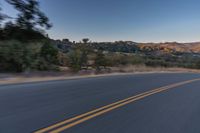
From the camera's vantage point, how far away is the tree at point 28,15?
23.1m

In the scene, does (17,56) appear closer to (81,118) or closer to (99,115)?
(99,115)

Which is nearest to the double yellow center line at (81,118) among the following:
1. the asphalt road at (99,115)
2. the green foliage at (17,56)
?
the asphalt road at (99,115)

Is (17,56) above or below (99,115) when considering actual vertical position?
above

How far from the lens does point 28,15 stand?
928 inches

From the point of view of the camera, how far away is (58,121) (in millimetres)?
6805

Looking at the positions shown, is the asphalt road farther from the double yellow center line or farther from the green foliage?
the green foliage

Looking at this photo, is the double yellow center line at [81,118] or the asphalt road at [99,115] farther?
the asphalt road at [99,115]

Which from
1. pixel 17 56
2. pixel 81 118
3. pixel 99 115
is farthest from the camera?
pixel 17 56

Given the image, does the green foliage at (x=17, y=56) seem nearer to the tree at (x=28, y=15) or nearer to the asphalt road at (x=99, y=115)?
the tree at (x=28, y=15)

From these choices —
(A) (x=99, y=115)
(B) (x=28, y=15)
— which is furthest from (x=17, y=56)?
(A) (x=99, y=115)

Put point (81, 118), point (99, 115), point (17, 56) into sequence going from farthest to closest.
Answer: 1. point (17, 56)
2. point (99, 115)
3. point (81, 118)

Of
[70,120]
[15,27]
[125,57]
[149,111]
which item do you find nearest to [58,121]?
[70,120]

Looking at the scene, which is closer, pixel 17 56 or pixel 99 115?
pixel 99 115

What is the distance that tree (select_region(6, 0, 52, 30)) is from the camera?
23125mm
